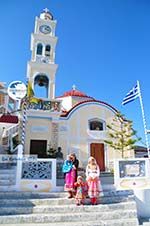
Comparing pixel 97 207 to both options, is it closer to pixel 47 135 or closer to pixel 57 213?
pixel 57 213

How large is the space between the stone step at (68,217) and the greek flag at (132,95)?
6.31 metres

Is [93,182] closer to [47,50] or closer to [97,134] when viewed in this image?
[97,134]

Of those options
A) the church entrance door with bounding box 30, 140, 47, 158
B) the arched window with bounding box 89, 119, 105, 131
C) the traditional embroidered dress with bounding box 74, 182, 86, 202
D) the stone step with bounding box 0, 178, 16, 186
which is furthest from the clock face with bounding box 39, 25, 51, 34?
the traditional embroidered dress with bounding box 74, 182, 86, 202

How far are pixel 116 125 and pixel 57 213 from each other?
39.8 ft

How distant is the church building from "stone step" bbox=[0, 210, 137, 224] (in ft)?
29.6

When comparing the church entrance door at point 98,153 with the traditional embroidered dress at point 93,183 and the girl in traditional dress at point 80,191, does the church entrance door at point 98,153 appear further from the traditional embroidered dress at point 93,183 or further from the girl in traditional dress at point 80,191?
the girl in traditional dress at point 80,191

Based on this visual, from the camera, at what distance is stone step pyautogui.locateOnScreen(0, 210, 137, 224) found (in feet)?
19.5

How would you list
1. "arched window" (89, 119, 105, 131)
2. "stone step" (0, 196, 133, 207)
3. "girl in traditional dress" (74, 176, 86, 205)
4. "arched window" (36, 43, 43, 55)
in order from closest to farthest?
"stone step" (0, 196, 133, 207) → "girl in traditional dress" (74, 176, 86, 205) → "arched window" (89, 119, 105, 131) → "arched window" (36, 43, 43, 55)

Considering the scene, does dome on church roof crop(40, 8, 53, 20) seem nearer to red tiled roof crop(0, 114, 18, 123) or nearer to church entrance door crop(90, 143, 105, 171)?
red tiled roof crop(0, 114, 18, 123)

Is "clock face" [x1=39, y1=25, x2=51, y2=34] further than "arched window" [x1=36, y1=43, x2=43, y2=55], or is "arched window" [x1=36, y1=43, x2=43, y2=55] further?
"clock face" [x1=39, y1=25, x2=51, y2=34]

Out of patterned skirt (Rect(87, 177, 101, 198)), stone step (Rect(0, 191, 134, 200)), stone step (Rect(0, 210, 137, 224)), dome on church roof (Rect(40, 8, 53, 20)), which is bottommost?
stone step (Rect(0, 210, 137, 224))

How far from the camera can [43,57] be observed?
1906 centimetres

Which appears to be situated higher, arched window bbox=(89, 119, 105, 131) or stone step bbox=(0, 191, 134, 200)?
arched window bbox=(89, 119, 105, 131)

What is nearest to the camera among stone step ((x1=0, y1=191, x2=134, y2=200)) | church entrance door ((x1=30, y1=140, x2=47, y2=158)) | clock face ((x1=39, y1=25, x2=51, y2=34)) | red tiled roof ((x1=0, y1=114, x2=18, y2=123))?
stone step ((x1=0, y1=191, x2=134, y2=200))
